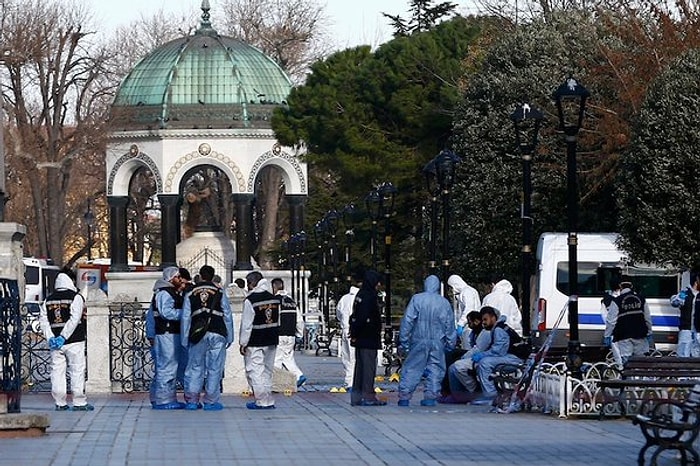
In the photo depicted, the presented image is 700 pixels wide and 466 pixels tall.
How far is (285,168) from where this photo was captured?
220 feet

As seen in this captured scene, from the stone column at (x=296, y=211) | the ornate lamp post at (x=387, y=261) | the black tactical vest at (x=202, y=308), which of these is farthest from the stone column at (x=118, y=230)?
the black tactical vest at (x=202, y=308)

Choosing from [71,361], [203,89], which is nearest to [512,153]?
[203,89]

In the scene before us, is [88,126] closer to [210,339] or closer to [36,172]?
[36,172]

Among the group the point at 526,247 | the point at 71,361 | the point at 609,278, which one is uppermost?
the point at 526,247

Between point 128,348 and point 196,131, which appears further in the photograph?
point 196,131

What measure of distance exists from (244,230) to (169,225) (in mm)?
2379

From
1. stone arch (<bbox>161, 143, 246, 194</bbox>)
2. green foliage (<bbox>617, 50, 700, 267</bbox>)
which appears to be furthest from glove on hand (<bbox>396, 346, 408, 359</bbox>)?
stone arch (<bbox>161, 143, 246, 194</bbox>)

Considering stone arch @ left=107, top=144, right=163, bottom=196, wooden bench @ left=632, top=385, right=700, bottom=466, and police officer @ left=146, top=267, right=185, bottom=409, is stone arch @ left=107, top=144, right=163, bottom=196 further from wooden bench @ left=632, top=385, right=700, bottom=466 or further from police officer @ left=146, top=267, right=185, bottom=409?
wooden bench @ left=632, top=385, right=700, bottom=466

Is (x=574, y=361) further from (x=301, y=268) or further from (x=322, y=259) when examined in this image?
(x=322, y=259)

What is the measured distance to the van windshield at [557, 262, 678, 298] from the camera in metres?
38.9

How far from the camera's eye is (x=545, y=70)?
47.6 m

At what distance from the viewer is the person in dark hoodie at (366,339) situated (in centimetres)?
2514

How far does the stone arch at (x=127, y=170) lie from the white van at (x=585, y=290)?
29346 millimetres

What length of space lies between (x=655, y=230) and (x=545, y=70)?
30.4 feet
